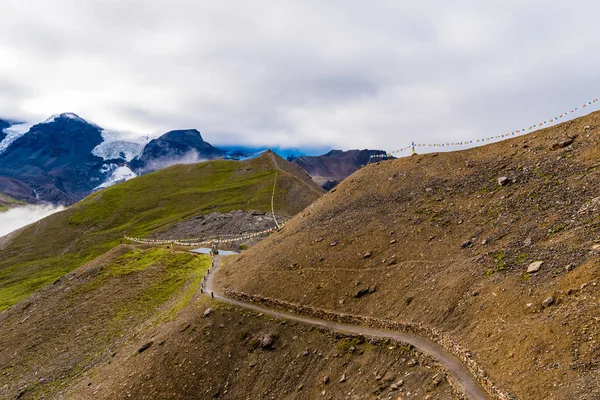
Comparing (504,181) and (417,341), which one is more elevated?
(504,181)

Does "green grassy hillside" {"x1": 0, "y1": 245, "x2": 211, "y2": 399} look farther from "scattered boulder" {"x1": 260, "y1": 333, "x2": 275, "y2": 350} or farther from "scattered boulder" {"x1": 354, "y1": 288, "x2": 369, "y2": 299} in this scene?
"scattered boulder" {"x1": 354, "y1": 288, "x2": 369, "y2": 299}

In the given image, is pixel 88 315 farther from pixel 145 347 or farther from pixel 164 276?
pixel 145 347

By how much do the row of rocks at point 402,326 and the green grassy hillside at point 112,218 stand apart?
8885cm

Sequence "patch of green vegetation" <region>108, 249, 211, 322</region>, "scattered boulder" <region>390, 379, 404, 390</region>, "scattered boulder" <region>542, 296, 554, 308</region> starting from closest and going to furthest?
1. "scattered boulder" <region>542, 296, 554, 308</region>
2. "scattered boulder" <region>390, 379, 404, 390</region>
3. "patch of green vegetation" <region>108, 249, 211, 322</region>

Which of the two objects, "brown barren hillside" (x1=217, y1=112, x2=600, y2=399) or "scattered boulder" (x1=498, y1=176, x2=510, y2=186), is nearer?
"brown barren hillside" (x1=217, y1=112, x2=600, y2=399)

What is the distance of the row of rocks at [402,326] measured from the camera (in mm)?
26438

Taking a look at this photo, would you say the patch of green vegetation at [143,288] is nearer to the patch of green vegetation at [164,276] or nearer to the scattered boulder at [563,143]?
the patch of green vegetation at [164,276]

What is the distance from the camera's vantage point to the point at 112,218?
17825 cm

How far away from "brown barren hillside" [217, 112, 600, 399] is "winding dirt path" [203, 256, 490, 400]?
157cm

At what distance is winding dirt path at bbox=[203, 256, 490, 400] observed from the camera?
27.3 m

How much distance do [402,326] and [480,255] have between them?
36.6 feet

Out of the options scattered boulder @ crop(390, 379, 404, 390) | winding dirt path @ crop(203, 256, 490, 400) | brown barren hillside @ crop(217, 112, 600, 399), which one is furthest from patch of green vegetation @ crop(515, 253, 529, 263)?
scattered boulder @ crop(390, 379, 404, 390)

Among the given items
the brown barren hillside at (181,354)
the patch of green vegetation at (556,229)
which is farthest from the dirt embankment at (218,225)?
the patch of green vegetation at (556,229)

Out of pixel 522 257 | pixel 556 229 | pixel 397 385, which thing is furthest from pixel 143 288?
pixel 556 229
